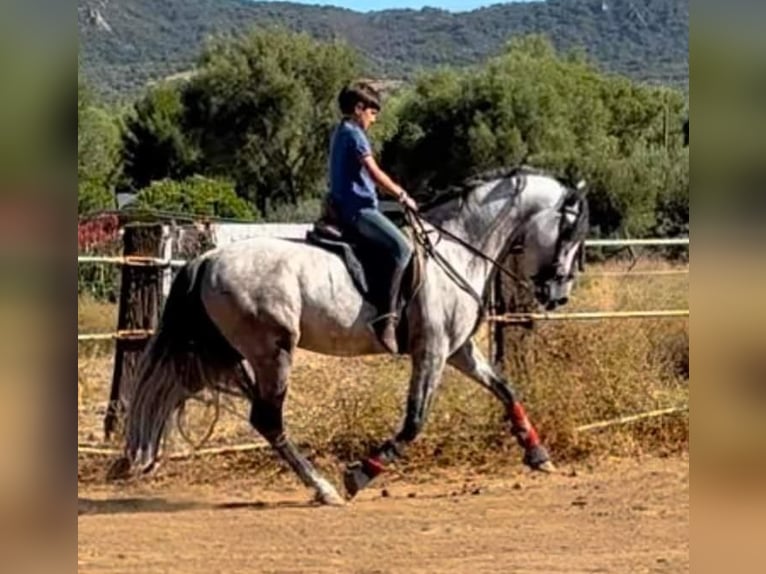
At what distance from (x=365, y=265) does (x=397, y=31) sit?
213 ft

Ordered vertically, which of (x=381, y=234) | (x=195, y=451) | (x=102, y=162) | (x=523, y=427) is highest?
(x=381, y=234)

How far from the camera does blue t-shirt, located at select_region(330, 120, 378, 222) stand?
22.2ft

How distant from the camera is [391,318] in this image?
269 inches

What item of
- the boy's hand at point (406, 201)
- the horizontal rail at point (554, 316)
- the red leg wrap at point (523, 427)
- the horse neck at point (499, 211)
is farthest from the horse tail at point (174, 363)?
the horizontal rail at point (554, 316)

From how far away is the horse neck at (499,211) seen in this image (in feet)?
24.3

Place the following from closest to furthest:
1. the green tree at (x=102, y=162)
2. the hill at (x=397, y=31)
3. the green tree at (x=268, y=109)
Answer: the green tree at (x=102, y=162) < the green tree at (x=268, y=109) < the hill at (x=397, y=31)

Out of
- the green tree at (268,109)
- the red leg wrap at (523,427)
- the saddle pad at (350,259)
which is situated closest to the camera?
the saddle pad at (350,259)

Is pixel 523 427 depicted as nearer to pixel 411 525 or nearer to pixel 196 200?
pixel 411 525

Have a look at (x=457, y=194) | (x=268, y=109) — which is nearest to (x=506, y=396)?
(x=457, y=194)

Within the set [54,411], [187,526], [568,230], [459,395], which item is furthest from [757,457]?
[459,395]

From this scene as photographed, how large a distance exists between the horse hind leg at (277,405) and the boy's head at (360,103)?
45.4 inches

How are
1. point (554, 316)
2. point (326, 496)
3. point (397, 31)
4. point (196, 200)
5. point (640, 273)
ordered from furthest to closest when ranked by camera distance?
point (397, 31), point (196, 200), point (640, 273), point (554, 316), point (326, 496)

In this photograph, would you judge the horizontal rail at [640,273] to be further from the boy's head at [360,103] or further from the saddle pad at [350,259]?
the saddle pad at [350,259]

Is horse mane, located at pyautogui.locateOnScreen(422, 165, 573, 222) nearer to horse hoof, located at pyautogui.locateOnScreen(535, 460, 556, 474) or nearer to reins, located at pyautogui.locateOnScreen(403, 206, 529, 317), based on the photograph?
reins, located at pyautogui.locateOnScreen(403, 206, 529, 317)
